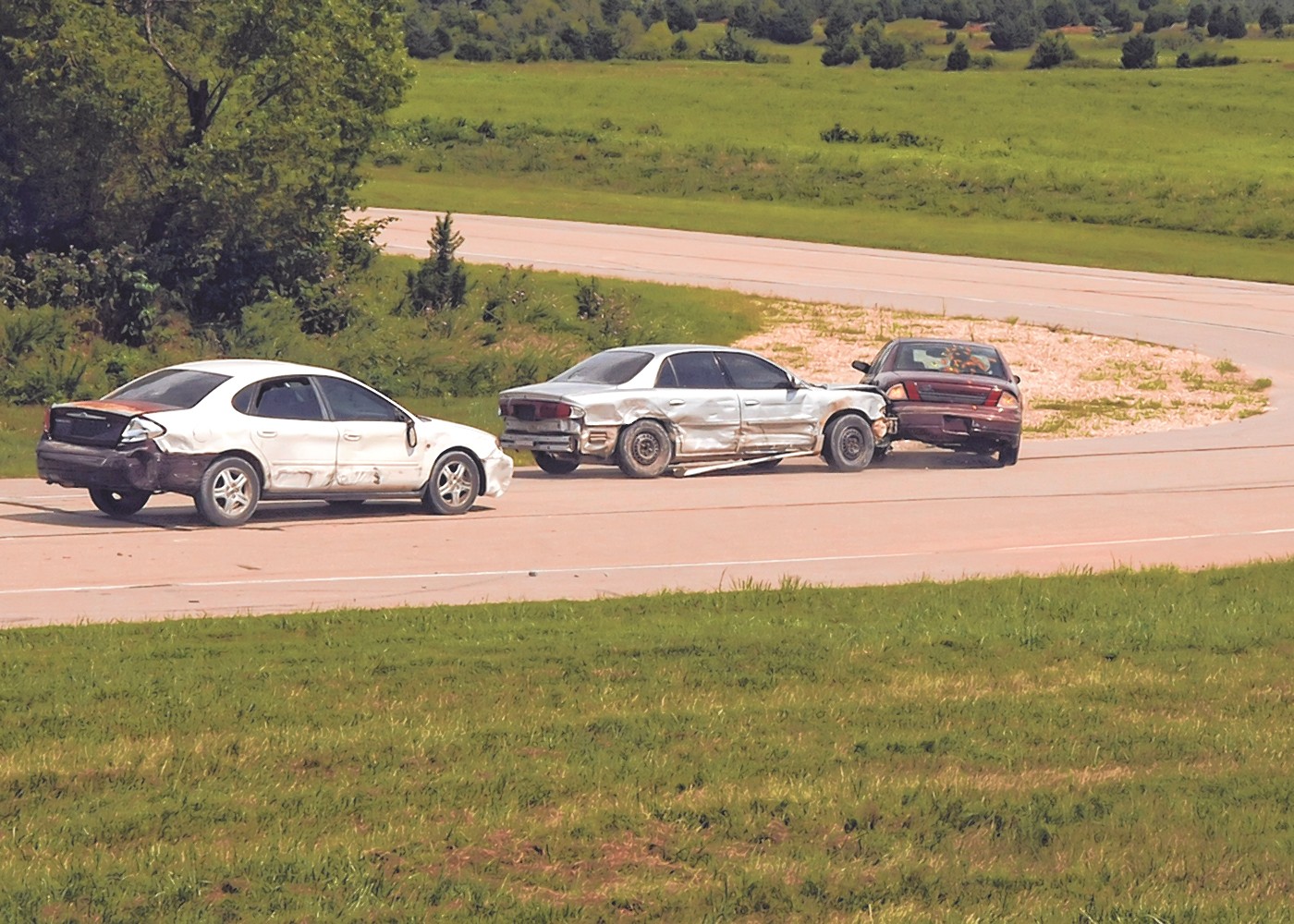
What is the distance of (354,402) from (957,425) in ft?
30.3

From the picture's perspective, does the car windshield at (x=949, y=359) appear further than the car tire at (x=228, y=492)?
Yes

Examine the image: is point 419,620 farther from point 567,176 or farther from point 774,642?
point 567,176

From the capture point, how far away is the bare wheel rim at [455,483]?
61.1 feet

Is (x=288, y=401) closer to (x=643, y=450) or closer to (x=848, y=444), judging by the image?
(x=643, y=450)

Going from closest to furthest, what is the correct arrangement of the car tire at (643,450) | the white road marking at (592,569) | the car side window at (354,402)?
1. the white road marking at (592,569)
2. the car side window at (354,402)
3. the car tire at (643,450)

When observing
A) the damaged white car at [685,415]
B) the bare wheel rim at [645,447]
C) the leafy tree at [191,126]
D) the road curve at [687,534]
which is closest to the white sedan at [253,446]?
the road curve at [687,534]

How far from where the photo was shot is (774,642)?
1098 centimetres

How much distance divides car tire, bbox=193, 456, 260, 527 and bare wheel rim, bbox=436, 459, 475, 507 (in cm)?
212

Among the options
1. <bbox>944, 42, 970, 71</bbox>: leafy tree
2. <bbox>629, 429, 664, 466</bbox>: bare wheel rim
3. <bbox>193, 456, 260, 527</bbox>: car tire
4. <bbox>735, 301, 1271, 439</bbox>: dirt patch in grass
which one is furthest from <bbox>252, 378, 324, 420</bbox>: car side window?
<bbox>944, 42, 970, 71</bbox>: leafy tree

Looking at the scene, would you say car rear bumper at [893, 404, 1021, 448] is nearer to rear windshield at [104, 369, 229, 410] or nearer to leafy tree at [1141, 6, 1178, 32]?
rear windshield at [104, 369, 229, 410]

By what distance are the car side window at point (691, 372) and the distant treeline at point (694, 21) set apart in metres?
85.8

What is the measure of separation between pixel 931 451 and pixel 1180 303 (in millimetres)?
22299

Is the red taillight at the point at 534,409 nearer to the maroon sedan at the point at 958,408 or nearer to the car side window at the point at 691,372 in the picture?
the car side window at the point at 691,372

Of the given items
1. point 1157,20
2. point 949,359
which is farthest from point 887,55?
point 949,359
